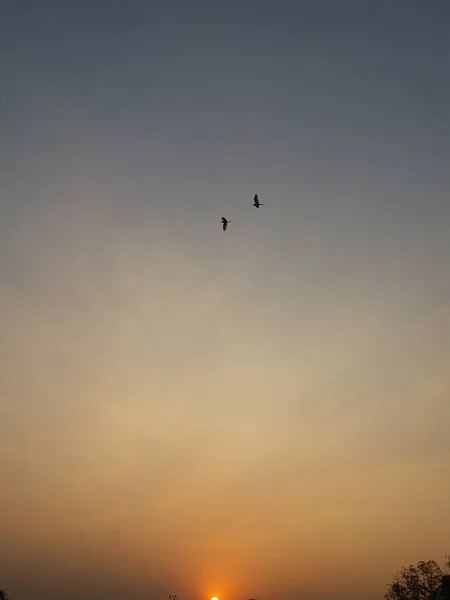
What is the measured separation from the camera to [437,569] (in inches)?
3895

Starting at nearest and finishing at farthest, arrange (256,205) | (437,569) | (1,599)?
(256,205) < (437,569) < (1,599)

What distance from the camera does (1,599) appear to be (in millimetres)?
147375

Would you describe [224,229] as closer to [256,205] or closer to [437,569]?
[256,205]

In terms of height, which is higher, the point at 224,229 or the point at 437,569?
the point at 224,229

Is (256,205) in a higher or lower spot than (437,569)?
higher

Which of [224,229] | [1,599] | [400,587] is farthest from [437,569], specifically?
[1,599]

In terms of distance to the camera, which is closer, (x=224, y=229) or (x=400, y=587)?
(x=224, y=229)

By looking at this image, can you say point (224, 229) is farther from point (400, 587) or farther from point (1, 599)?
point (1, 599)

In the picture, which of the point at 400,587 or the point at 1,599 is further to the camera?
the point at 1,599

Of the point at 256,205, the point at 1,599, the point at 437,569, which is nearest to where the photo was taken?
the point at 256,205

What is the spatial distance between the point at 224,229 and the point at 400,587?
306ft

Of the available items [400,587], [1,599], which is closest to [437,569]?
[400,587]

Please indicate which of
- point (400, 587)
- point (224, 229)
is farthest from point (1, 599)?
point (224, 229)

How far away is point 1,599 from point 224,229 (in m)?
151
